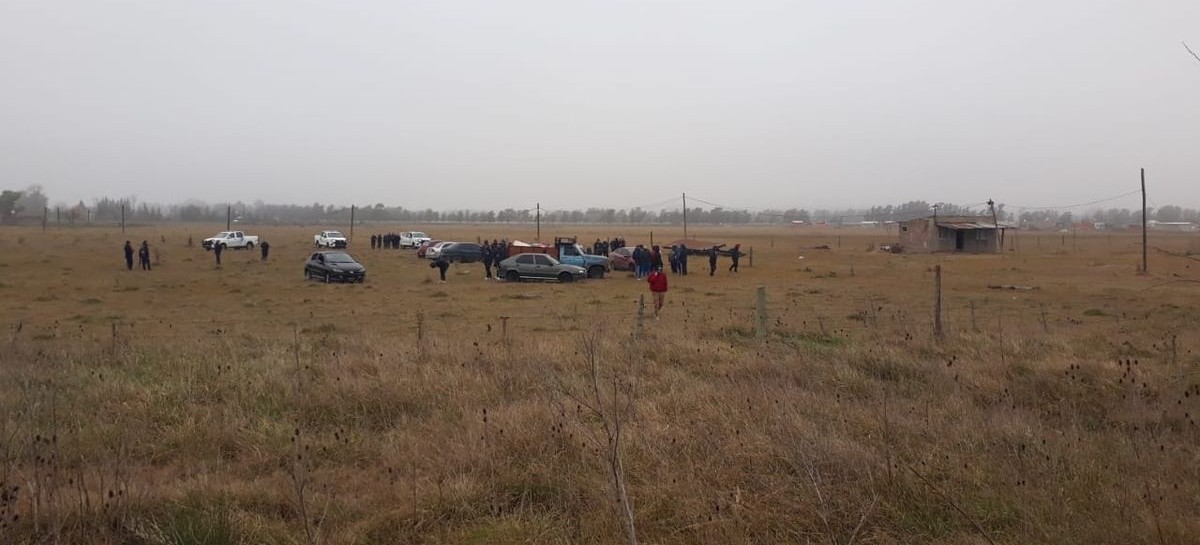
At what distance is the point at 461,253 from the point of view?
1613 inches

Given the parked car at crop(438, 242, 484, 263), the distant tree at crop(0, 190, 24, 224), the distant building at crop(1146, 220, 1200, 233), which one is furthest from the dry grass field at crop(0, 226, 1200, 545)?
the distant building at crop(1146, 220, 1200, 233)

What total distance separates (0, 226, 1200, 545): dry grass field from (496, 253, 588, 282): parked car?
17674 millimetres

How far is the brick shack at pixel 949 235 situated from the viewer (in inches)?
2121

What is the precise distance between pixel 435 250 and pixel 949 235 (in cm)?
3575

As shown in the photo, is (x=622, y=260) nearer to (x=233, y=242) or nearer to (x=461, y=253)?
(x=461, y=253)

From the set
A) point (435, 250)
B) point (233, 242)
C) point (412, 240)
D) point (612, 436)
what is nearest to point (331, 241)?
point (412, 240)

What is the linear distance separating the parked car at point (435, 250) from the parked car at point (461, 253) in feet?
2.31

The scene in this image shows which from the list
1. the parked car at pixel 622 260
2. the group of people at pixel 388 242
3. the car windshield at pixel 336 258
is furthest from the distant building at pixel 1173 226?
the car windshield at pixel 336 258

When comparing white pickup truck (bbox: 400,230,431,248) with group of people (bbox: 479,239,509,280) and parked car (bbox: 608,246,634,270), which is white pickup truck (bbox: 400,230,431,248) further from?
parked car (bbox: 608,246,634,270)

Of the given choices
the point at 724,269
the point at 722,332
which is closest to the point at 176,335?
the point at 722,332

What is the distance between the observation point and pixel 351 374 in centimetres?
781

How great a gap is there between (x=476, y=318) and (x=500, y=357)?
30.5 ft

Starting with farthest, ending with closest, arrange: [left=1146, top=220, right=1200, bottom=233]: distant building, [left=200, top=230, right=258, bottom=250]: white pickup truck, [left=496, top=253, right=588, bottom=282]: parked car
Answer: [left=1146, top=220, right=1200, bottom=233]: distant building, [left=200, top=230, right=258, bottom=250]: white pickup truck, [left=496, top=253, right=588, bottom=282]: parked car

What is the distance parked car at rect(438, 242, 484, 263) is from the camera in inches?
1601
